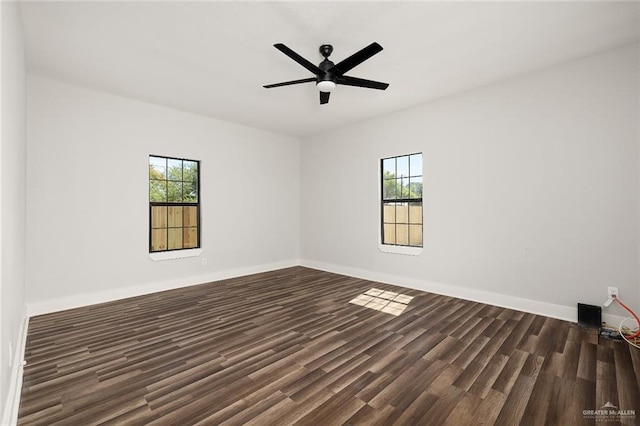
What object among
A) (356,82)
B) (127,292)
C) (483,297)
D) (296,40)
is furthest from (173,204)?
(483,297)

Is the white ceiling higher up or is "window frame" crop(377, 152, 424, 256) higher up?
the white ceiling

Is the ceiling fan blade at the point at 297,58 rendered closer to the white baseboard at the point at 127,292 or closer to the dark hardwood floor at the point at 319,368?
the dark hardwood floor at the point at 319,368

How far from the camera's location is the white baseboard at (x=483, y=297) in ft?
11.0

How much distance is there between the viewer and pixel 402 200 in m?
5.04

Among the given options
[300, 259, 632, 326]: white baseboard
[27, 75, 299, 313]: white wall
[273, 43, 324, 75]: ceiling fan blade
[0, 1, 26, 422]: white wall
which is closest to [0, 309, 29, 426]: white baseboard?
[0, 1, 26, 422]: white wall

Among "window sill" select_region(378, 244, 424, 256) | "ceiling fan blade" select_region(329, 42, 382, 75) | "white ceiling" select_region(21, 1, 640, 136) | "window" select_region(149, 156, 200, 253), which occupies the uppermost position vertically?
"white ceiling" select_region(21, 1, 640, 136)

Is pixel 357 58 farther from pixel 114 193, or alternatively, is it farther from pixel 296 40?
pixel 114 193

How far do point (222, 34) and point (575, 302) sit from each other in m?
4.65

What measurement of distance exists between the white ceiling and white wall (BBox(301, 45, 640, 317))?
0.34 m

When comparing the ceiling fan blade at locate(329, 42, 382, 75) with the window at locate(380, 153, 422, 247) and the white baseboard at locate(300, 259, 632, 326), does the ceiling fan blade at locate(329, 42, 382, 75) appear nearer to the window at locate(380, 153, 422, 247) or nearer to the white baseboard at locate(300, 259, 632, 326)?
the window at locate(380, 153, 422, 247)

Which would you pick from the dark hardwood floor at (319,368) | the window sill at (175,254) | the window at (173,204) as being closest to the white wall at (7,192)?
the dark hardwood floor at (319,368)

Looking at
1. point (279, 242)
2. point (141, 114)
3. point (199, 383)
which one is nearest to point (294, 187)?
point (279, 242)

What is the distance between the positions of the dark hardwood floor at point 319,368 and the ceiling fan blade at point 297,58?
258 centimetres

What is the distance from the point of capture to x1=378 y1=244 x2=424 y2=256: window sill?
4.74 m
